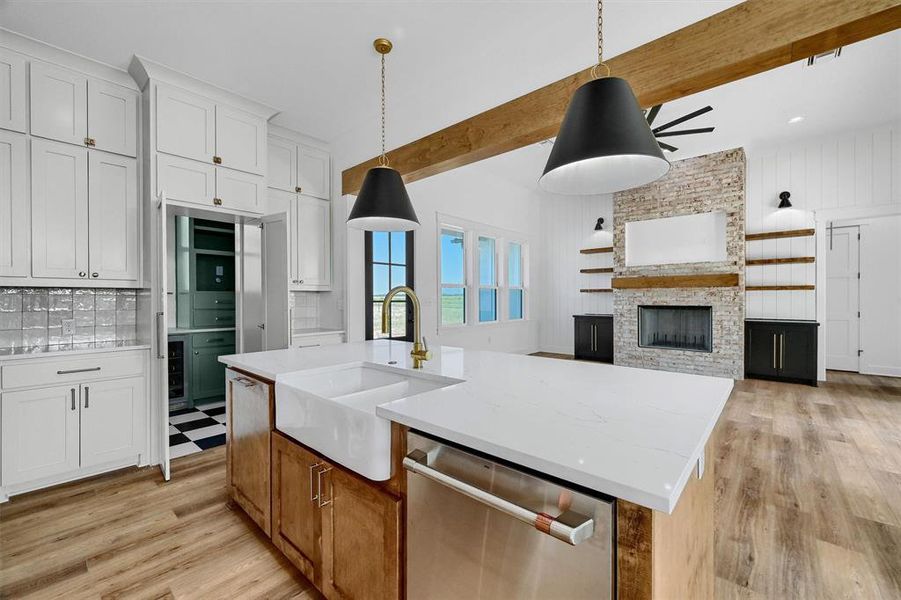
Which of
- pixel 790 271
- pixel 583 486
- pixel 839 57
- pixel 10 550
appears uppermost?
pixel 839 57

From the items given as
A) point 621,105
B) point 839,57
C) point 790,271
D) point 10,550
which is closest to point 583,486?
point 621,105

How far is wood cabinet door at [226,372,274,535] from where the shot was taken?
1.85m

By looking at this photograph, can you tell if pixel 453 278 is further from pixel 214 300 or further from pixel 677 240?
pixel 677 240

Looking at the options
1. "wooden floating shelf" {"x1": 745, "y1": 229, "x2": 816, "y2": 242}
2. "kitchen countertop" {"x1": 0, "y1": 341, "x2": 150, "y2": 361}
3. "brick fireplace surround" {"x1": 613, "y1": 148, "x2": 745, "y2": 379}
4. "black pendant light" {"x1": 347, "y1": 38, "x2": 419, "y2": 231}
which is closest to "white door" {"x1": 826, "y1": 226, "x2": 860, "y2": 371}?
"wooden floating shelf" {"x1": 745, "y1": 229, "x2": 816, "y2": 242}

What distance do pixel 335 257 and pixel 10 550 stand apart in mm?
3127

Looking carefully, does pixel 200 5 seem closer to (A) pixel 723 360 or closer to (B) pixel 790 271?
(A) pixel 723 360

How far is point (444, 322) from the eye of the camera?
18.9 ft

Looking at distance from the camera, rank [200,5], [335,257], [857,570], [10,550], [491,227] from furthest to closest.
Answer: [491,227] < [335,257] < [200,5] < [10,550] < [857,570]

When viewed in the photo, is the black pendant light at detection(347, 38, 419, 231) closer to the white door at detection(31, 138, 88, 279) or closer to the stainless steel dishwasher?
the stainless steel dishwasher

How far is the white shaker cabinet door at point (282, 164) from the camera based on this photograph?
392cm

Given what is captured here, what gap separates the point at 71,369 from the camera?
258 centimetres

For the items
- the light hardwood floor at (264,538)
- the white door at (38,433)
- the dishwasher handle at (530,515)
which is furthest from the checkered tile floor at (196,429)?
the dishwasher handle at (530,515)

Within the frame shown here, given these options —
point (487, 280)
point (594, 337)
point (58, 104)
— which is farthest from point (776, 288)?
point (58, 104)

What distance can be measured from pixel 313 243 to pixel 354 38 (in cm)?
219
